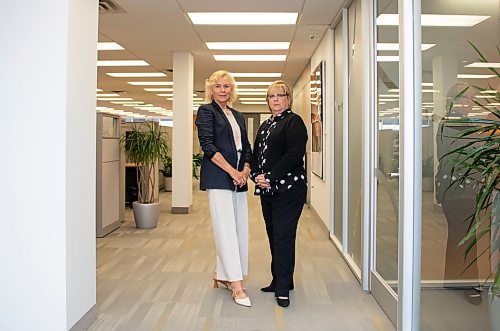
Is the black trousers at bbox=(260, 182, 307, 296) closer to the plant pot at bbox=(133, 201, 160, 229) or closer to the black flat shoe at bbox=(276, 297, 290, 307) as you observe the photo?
the black flat shoe at bbox=(276, 297, 290, 307)

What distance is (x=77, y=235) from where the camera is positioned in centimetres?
263

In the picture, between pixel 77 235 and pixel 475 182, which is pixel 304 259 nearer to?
pixel 77 235

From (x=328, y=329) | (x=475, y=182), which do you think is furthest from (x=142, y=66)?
(x=475, y=182)

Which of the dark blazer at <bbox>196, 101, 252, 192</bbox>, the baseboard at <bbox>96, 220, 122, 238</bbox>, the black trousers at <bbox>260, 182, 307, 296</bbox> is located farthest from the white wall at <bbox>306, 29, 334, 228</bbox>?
the baseboard at <bbox>96, 220, 122, 238</bbox>

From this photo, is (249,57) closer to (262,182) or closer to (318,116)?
(318,116)

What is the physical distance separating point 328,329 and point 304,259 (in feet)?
5.89

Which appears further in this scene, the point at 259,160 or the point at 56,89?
the point at 259,160

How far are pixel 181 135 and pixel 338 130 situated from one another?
123 inches

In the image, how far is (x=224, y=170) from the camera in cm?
320

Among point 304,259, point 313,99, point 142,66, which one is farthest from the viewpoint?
point 142,66

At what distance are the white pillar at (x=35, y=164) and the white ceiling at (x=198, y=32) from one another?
7.94 ft

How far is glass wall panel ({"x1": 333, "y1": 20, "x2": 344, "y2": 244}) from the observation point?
4.90 meters

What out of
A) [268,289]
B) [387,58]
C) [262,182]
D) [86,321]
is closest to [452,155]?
[387,58]

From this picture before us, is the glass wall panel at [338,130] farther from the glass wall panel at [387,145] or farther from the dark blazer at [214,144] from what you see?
the dark blazer at [214,144]
